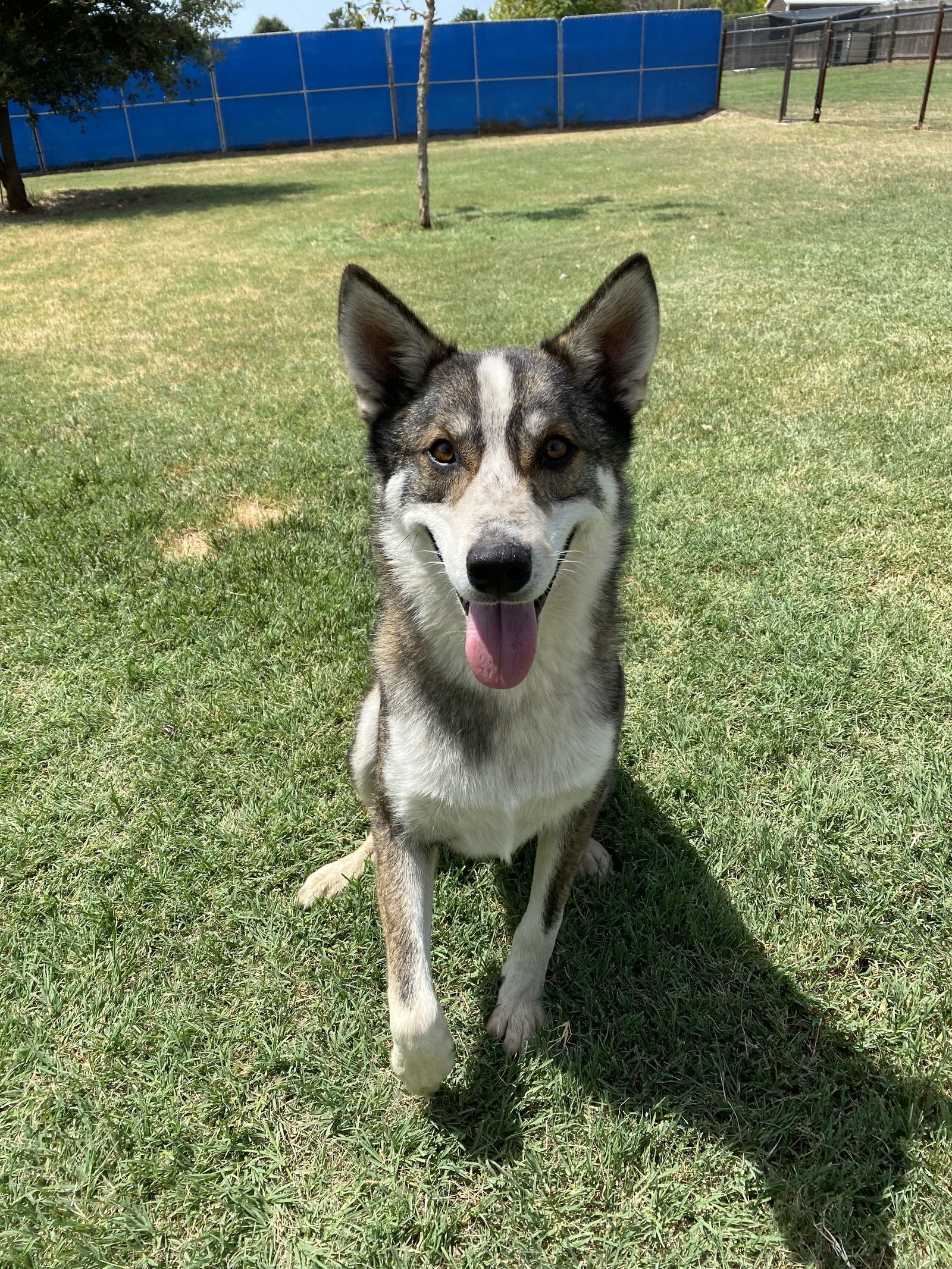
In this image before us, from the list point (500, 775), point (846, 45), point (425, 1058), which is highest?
point (846, 45)

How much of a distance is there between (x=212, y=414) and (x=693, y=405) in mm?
4149

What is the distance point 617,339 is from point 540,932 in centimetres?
192

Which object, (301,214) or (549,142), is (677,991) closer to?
(301,214)

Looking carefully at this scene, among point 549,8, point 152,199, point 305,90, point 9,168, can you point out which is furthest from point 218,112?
point 549,8

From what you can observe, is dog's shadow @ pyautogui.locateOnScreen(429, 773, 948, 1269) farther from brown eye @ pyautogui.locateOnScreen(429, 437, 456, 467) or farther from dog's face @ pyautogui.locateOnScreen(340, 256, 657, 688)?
brown eye @ pyautogui.locateOnScreen(429, 437, 456, 467)

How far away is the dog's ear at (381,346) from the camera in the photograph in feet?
7.86

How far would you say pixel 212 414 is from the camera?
6766mm

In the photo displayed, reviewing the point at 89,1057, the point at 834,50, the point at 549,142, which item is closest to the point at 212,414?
the point at 89,1057

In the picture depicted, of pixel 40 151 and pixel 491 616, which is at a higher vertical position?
pixel 40 151

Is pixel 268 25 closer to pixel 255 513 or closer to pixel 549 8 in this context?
pixel 549 8

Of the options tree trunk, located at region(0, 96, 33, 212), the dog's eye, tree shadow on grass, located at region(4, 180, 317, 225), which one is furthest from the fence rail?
the dog's eye

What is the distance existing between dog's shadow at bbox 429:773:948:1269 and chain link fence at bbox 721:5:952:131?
2483cm

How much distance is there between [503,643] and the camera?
83.6 inches

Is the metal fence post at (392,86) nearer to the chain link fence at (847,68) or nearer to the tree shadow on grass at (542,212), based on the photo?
the chain link fence at (847,68)
